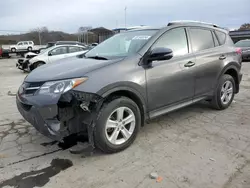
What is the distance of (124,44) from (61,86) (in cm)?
144

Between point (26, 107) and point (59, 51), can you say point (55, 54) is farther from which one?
point (26, 107)

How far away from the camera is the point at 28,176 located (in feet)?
8.43

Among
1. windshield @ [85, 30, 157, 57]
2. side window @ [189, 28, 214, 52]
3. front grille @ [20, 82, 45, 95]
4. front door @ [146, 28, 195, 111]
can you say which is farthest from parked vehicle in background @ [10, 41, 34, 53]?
front door @ [146, 28, 195, 111]

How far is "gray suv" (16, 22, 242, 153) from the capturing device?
2.72 meters

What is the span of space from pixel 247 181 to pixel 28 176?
2428mm

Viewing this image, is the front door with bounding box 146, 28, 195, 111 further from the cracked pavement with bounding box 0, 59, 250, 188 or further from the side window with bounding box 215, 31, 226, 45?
the side window with bounding box 215, 31, 226, 45

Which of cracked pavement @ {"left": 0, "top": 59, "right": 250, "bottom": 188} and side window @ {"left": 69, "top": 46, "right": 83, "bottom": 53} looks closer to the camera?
cracked pavement @ {"left": 0, "top": 59, "right": 250, "bottom": 188}

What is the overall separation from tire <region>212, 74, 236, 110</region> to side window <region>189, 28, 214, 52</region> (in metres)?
0.75

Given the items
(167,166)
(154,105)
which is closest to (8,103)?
(154,105)

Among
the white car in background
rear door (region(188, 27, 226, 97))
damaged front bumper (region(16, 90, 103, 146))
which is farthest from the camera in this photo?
the white car in background

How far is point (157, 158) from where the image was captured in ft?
9.50

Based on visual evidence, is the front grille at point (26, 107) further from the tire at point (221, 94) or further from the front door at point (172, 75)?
the tire at point (221, 94)

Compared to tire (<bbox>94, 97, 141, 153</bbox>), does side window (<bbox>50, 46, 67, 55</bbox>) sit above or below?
above

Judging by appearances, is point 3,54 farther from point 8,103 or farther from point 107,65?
point 107,65
